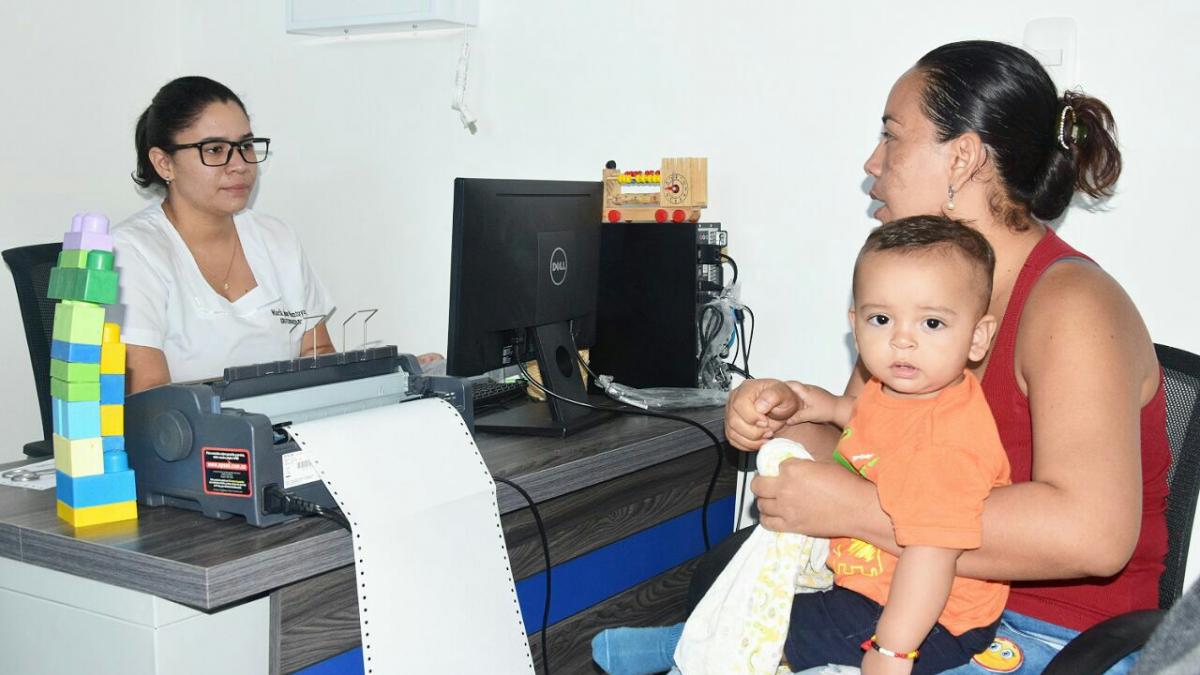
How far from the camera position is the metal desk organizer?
1561mm

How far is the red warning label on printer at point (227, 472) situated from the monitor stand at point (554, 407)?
27.3 inches

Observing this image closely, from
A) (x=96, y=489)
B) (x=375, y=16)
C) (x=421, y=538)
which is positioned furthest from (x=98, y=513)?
(x=375, y=16)

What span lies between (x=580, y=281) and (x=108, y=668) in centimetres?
122

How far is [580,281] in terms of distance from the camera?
238 cm

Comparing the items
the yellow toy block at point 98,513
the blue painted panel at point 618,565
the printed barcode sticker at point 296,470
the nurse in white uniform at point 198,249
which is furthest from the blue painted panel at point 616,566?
the nurse in white uniform at point 198,249

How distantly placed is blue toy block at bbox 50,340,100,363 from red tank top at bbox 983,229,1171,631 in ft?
4.17

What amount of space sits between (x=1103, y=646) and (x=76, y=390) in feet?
4.59

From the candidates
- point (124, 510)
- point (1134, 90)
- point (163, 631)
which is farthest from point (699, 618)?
point (1134, 90)

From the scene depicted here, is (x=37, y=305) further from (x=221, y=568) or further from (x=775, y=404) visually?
(x=775, y=404)

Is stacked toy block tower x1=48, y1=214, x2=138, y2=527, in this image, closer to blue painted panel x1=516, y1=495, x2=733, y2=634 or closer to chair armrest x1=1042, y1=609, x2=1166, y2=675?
blue painted panel x1=516, y1=495, x2=733, y2=634

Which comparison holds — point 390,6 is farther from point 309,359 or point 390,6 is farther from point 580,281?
point 309,359

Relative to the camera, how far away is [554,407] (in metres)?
2.23

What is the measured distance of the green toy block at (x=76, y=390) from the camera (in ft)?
→ 5.13

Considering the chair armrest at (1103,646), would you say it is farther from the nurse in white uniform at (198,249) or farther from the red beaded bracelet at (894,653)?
the nurse in white uniform at (198,249)
